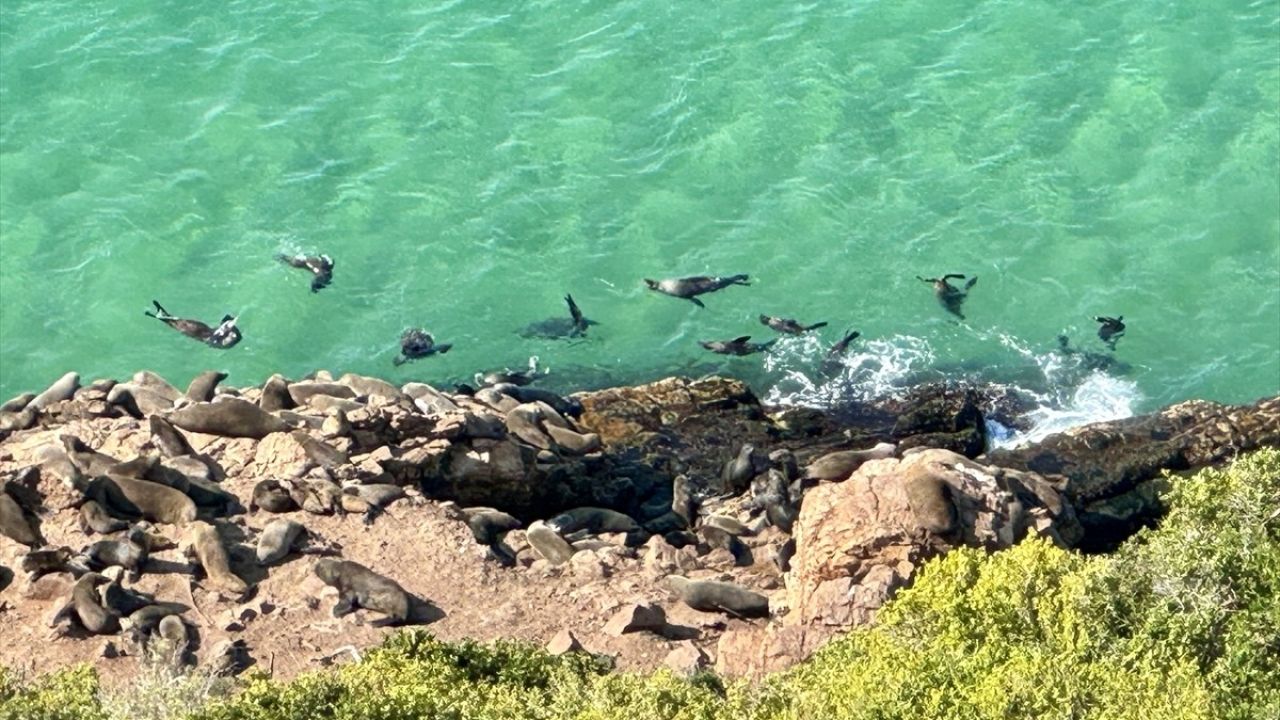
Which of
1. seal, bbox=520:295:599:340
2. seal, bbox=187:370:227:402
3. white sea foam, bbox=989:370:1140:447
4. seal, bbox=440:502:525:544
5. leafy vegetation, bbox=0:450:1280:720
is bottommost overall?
white sea foam, bbox=989:370:1140:447

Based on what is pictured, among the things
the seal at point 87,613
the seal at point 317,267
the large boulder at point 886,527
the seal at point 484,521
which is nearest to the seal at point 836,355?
the large boulder at point 886,527

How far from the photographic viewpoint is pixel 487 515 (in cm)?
3023

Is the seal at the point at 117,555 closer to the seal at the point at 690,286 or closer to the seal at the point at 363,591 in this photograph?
the seal at the point at 363,591

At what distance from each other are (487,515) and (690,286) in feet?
36.1

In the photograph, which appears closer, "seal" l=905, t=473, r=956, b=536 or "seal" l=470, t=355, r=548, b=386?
"seal" l=905, t=473, r=956, b=536

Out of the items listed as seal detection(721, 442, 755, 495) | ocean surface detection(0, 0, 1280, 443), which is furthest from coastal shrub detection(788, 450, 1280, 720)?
ocean surface detection(0, 0, 1280, 443)

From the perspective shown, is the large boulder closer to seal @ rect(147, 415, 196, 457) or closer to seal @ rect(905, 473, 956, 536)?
seal @ rect(905, 473, 956, 536)

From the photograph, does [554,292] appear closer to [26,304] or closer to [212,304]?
[212,304]

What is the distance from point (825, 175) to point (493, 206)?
705cm

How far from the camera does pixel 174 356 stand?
4038 centimetres

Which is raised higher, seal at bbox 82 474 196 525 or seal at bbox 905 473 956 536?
seal at bbox 82 474 196 525

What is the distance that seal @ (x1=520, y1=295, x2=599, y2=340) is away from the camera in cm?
3978

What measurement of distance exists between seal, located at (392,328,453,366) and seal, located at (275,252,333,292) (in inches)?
105

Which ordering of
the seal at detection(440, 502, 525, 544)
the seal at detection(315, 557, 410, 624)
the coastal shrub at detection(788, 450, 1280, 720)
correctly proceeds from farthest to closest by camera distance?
the seal at detection(440, 502, 525, 544), the seal at detection(315, 557, 410, 624), the coastal shrub at detection(788, 450, 1280, 720)
